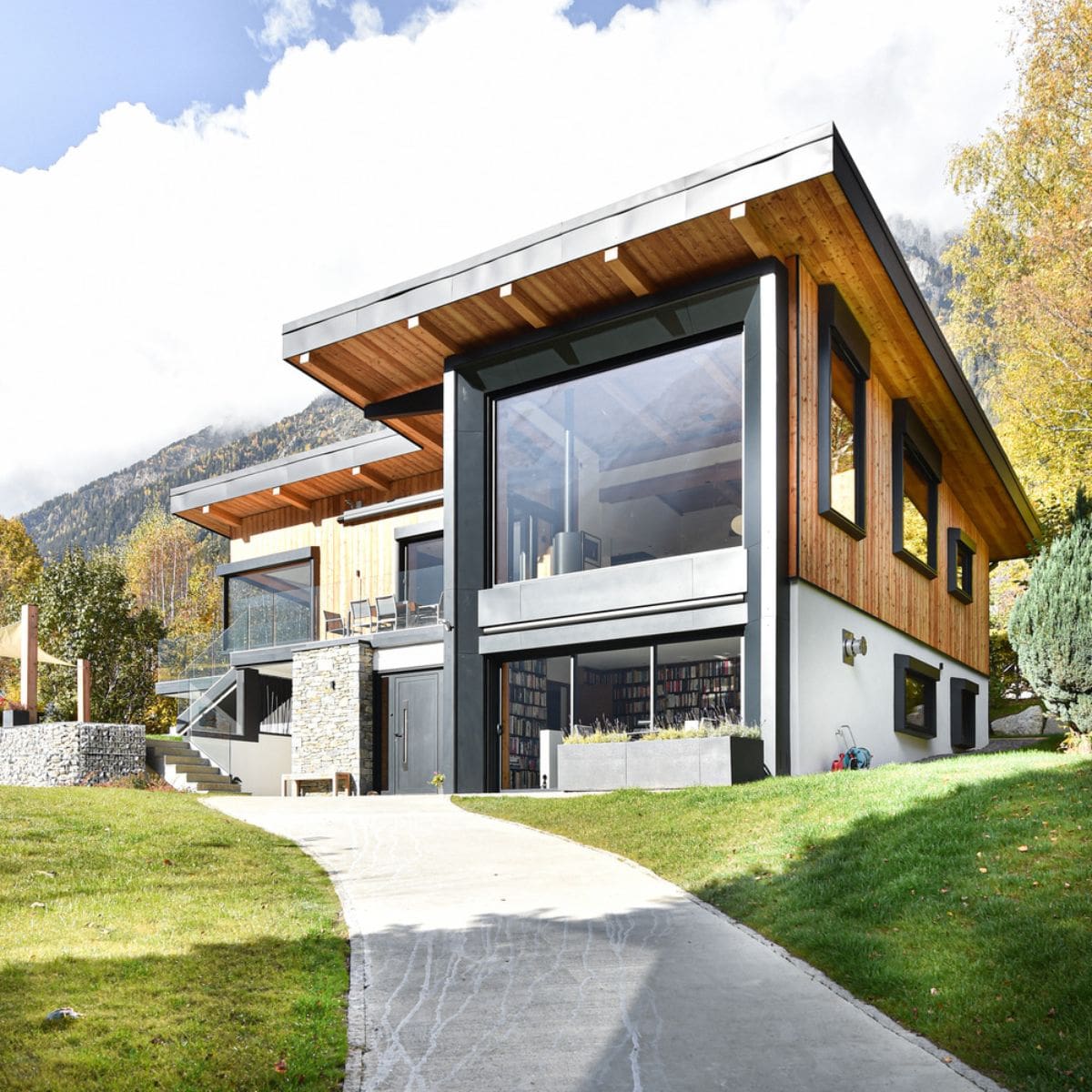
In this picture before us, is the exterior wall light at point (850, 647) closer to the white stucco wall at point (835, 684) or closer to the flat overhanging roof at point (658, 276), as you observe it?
the white stucco wall at point (835, 684)

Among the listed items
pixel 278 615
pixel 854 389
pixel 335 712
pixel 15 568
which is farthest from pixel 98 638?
pixel 854 389

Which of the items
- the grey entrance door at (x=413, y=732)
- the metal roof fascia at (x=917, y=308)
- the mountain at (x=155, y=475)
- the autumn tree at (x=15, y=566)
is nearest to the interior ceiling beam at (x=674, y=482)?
the metal roof fascia at (x=917, y=308)

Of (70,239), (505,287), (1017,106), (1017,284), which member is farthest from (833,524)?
(70,239)

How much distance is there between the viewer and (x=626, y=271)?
1391 cm

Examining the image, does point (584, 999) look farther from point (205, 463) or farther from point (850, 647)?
point (205, 463)

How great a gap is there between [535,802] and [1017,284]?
48.0 feet

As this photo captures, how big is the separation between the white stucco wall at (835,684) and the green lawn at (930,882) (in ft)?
7.92

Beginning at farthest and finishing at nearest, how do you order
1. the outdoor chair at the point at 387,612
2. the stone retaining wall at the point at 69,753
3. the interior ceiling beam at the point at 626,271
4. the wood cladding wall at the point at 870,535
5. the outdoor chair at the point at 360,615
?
1. the outdoor chair at the point at 360,615
2. the outdoor chair at the point at 387,612
3. the stone retaining wall at the point at 69,753
4. the wood cladding wall at the point at 870,535
5. the interior ceiling beam at the point at 626,271

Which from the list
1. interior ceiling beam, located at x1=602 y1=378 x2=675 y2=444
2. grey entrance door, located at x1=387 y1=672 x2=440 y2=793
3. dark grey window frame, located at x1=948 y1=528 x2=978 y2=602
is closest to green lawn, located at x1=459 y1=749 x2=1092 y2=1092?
interior ceiling beam, located at x1=602 y1=378 x2=675 y2=444

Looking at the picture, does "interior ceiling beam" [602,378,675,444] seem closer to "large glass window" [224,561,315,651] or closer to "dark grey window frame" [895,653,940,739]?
"dark grey window frame" [895,653,940,739]

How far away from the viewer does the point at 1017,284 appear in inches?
813

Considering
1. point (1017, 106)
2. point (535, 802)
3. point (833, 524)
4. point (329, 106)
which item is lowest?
point (535, 802)

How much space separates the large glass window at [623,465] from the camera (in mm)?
14281

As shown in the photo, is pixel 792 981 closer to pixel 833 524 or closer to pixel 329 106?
pixel 833 524
